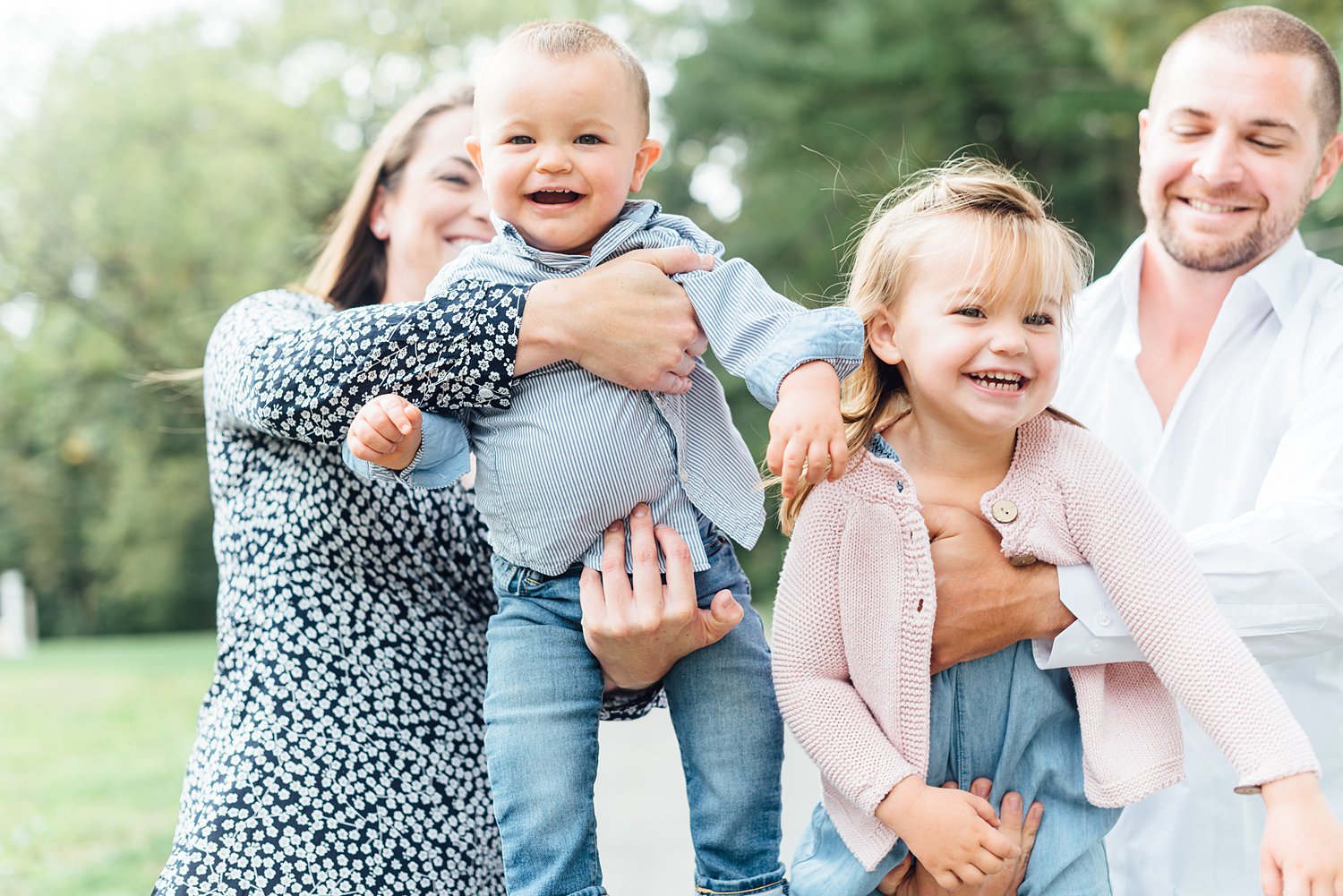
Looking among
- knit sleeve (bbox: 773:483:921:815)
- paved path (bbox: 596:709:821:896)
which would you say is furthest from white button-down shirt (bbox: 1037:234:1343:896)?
paved path (bbox: 596:709:821:896)

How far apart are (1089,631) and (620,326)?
2.84 feet

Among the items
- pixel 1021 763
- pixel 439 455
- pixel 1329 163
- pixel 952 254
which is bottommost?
pixel 1021 763

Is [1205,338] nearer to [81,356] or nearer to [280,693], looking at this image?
[280,693]

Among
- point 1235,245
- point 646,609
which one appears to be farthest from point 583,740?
point 1235,245

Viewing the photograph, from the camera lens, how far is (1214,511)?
8.83 feet

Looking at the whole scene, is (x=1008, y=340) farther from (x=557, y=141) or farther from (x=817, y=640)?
(x=557, y=141)

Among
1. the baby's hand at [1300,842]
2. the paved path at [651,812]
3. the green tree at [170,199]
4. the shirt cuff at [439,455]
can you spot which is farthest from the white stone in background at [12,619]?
the baby's hand at [1300,842]

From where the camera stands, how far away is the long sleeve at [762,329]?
1902 millimetres

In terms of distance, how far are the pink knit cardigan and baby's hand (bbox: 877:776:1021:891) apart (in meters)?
0.03

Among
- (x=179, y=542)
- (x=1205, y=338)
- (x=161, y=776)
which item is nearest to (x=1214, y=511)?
(x=1205, y=338)

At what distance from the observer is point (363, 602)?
237cm

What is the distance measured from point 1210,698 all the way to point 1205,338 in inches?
49.5

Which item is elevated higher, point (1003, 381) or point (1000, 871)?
point (1003, 381)

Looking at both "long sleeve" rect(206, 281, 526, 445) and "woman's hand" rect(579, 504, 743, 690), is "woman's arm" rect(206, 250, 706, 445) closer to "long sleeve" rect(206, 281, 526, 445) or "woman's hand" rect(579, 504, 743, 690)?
"long sleeve" rect(206, 281, 526, 445)
